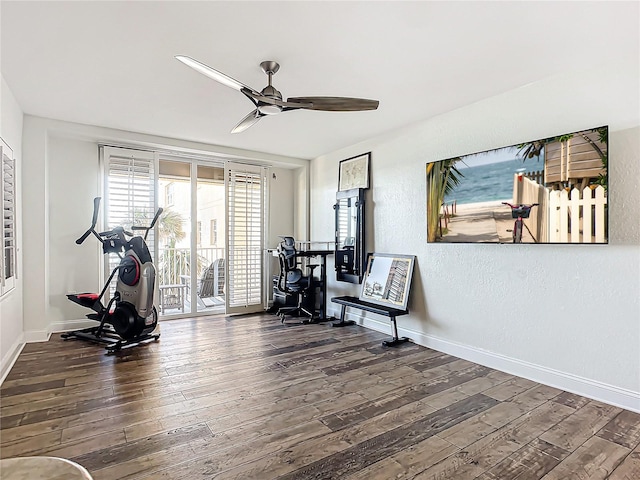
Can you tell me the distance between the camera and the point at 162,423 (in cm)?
230

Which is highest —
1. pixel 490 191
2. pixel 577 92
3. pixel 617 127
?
pixel 577 92

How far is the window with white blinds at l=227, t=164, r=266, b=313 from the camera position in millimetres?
5617

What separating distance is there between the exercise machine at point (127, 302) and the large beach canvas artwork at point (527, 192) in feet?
10.5

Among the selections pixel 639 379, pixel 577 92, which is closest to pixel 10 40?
pixel 577 92

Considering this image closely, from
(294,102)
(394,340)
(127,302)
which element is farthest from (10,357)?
(394,340)

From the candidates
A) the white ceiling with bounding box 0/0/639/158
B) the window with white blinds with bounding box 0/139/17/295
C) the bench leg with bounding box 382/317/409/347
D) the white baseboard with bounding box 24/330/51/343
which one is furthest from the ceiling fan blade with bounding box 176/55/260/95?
the white baseboard with bounding box 24/330/51/343

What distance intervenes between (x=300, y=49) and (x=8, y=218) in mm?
3018

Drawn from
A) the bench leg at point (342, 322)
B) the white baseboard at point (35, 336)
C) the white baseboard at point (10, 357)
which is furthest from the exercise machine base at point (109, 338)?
the bench leg at point (342, 322)

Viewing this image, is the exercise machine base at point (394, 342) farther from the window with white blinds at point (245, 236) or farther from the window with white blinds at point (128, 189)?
the window with white blinds at point (128, 189)

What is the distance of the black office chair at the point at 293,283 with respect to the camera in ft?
16.7

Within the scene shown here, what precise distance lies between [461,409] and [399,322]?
1.81 m

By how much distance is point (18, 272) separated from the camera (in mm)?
3686

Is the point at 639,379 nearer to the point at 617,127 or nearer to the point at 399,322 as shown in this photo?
the point at 617,127

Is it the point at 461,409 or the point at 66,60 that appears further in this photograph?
the point at 66,60
